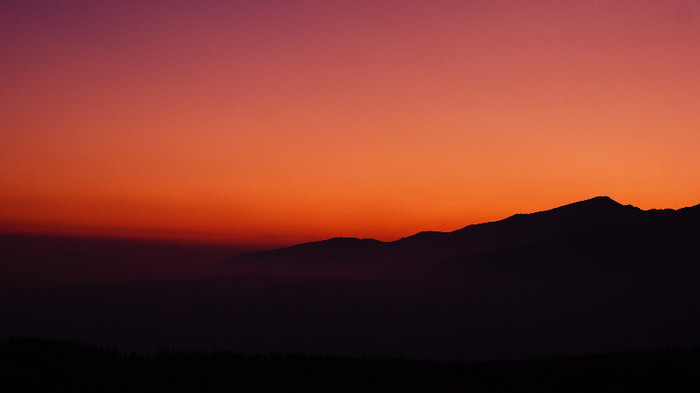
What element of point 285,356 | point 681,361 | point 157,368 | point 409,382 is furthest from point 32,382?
point 681,361

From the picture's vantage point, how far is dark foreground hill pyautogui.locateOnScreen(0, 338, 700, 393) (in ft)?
68.3

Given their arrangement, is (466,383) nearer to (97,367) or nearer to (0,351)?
(97,367)

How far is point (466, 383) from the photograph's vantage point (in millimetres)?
23047

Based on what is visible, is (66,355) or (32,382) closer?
(32,382)

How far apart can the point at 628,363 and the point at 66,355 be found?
23200 millimetres

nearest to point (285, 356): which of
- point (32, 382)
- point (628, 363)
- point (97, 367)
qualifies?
point (97, 367)

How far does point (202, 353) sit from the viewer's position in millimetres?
26125

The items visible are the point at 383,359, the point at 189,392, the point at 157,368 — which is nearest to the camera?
the point at 189,392

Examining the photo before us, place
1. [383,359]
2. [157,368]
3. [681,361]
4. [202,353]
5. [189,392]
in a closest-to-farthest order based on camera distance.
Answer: [189,392] → [681,361] → [157,368] → [202,353] → [383,359]

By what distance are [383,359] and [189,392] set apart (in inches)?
420

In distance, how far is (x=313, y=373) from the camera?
24344 millimetres

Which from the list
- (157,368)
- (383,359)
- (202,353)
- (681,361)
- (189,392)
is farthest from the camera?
(383,359)

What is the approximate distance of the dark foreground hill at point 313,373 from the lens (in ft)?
68.3

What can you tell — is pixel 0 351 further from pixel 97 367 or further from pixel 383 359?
pixel 383 359
